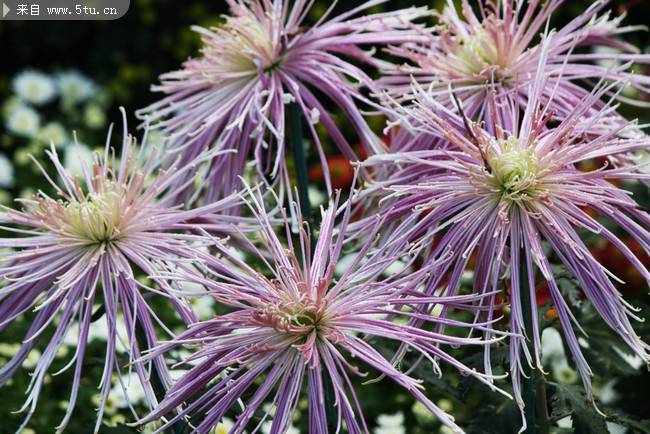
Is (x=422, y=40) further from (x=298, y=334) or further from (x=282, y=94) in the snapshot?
(x=298, y=334)

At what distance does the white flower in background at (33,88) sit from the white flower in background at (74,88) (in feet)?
0.18

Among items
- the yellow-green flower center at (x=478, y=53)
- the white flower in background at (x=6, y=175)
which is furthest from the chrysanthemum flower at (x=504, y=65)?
the white flower in background at (x=6, y=175)

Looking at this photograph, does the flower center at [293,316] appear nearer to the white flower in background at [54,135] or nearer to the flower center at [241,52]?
the flower center at [241,52]

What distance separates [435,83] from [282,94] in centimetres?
24

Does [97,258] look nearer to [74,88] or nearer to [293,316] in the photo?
[293,316]

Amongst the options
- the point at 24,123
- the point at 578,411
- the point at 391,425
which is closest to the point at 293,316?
the point at 578,411

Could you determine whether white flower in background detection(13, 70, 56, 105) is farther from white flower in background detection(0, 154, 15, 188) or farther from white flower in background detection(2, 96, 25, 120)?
white flower in background detection(0, 154, 15, 188)

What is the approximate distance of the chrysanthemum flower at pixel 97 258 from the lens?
1.31m

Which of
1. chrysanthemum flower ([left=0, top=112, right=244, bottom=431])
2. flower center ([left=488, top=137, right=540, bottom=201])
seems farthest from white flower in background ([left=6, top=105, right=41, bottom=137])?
flower center ([left=488, top=137, right=540, bottom=201])

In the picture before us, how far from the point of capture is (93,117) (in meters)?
4.12

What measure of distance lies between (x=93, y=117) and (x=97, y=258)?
2.91 m

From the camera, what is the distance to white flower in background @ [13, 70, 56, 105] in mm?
4180

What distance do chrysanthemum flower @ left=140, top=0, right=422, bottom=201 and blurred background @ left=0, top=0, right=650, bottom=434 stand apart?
0.34 m

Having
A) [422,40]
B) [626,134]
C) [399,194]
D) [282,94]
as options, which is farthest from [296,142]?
[626,134]
